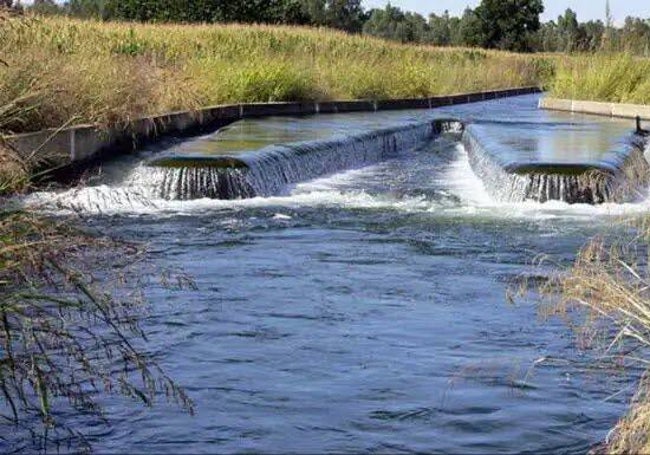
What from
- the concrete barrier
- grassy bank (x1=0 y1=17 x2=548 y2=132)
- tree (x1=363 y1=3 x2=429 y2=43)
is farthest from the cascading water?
tree (x1=363 y1=3 x2=429 y2=43)

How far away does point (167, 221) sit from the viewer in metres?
10.8

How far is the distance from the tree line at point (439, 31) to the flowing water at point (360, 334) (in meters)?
13.9

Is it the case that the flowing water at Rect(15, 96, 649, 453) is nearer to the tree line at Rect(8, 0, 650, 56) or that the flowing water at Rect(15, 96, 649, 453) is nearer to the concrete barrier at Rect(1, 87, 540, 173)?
the concrete barrier at Rect(1, 87, 540, 173)

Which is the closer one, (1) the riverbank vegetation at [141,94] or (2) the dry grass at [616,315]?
(2) the dry grass at [616,315]

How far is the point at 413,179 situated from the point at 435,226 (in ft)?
14.9

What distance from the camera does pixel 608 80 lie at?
24.4 m

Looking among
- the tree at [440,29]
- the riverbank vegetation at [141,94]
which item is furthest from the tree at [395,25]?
the riverbank vegetation at [141,94]

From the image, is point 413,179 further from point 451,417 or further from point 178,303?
point 451,417

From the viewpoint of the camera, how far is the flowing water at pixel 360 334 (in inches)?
202

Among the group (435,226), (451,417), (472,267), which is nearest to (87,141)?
(435,226)

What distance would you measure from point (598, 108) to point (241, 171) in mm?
12593

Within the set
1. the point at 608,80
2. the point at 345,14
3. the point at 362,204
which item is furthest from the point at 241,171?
the point at 345,14

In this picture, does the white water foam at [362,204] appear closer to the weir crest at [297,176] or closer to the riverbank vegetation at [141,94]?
the weir crest at [297,176]

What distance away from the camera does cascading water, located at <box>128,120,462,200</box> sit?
12.4 m
